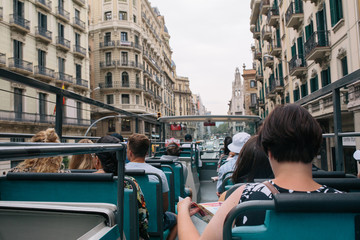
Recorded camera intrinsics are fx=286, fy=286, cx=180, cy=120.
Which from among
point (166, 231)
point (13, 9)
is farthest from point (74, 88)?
point (166, 231)

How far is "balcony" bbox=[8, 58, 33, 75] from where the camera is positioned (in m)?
23.8

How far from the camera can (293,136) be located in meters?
1.40

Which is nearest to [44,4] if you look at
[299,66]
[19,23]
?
[19,23]

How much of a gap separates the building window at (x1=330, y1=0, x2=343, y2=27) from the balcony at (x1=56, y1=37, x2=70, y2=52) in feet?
82.2

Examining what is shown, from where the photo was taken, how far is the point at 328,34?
15.0 metres

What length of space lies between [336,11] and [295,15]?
223 inches

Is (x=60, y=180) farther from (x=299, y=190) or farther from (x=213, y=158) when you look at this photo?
(x=213, y=158)

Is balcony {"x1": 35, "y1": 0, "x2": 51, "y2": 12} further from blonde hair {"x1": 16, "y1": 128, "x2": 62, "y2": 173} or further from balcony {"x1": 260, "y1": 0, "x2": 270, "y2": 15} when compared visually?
blonde hair {"x1": 16, "y1": 128, "x2": 62, "y2": 173}

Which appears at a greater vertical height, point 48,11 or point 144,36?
point 144,36

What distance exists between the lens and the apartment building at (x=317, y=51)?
34.6 feet

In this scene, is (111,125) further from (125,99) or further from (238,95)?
(238,95)

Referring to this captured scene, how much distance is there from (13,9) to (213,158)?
22.6 m

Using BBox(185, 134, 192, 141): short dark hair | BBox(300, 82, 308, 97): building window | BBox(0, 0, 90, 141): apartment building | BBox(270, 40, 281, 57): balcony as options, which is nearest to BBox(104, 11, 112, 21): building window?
BBox(0, 0, 90, 141): apartment building

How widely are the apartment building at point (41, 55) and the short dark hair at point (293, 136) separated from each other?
715 inches
